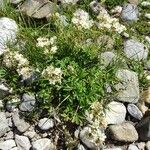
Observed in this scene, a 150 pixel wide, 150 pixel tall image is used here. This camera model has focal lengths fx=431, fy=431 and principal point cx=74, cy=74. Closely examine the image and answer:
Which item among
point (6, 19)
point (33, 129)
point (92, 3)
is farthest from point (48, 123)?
point (92, 3)

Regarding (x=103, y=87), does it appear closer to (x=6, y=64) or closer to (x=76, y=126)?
(x=76, y=126)

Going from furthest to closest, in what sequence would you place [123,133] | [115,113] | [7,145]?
[115,113] → [123,133] → [7,145]

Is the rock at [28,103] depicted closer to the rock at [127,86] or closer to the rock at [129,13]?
the rock at [127,86]

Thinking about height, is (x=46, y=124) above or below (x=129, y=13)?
below

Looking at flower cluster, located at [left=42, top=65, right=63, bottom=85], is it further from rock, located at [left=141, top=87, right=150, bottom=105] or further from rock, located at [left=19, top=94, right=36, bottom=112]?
rock, located at [left=141, top=87, right=150, bottom=105]

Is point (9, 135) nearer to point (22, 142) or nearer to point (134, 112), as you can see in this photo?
point (22, 142)

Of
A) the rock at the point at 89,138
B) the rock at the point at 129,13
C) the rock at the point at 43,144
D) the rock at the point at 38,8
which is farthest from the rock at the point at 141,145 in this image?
the rock at the point at 38,8

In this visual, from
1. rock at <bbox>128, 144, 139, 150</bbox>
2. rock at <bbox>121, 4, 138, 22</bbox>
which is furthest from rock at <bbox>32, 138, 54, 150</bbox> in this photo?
rock at <bbox>121, 4, 138, 22</bbox>

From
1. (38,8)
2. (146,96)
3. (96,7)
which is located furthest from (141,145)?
(38,8)

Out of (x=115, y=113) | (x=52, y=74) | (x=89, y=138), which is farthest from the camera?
(x=115, y=113)
